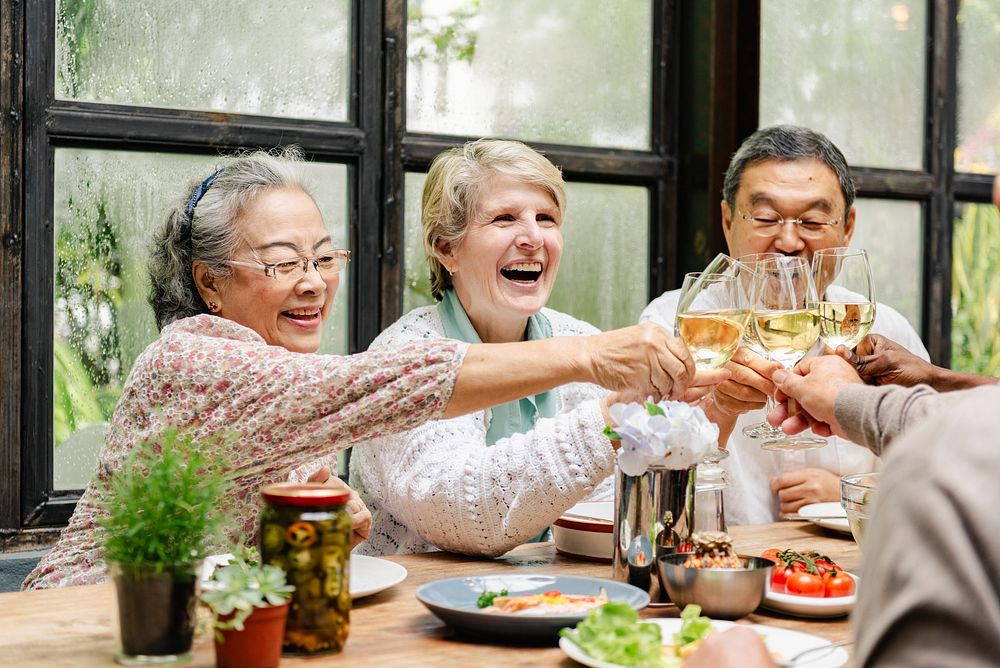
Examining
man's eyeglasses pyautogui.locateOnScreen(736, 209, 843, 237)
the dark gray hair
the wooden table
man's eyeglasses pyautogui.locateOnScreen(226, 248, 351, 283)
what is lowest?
the wooden table

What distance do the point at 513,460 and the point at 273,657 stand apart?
0.75m

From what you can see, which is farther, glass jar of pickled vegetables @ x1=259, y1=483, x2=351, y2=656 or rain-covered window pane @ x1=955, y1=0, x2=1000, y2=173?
rain-covered window pane @ x1=955, y1=0, x2=1000, y2=173

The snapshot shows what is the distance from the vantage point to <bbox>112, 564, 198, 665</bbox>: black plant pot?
124 cm

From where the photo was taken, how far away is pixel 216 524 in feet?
4.17

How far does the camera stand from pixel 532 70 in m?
3.41

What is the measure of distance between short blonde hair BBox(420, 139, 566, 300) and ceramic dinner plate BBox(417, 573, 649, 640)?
111 centimetres

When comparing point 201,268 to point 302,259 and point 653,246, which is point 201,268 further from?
point 653,246

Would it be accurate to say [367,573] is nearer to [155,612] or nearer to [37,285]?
[155,612]

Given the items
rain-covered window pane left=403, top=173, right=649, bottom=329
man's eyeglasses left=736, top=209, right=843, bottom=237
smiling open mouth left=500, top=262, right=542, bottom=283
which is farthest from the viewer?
rain-covered window pane left=403, top=173, right=649, bottom=329

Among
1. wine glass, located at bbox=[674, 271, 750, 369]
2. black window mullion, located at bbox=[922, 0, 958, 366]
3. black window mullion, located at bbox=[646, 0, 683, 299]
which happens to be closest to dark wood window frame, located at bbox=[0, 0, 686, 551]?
black window mullion, located at bbox=[646, 0, 683, 299]

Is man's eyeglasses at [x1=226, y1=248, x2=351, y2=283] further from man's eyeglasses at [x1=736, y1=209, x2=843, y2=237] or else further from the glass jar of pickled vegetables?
man's eyeglasses at [x1=736, y1=209, x2=843, y2=237]

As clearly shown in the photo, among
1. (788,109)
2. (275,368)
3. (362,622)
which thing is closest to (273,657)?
(362,622)

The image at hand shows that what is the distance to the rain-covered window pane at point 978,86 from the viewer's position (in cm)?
403

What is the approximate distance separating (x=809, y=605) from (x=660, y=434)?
0.98 feet
